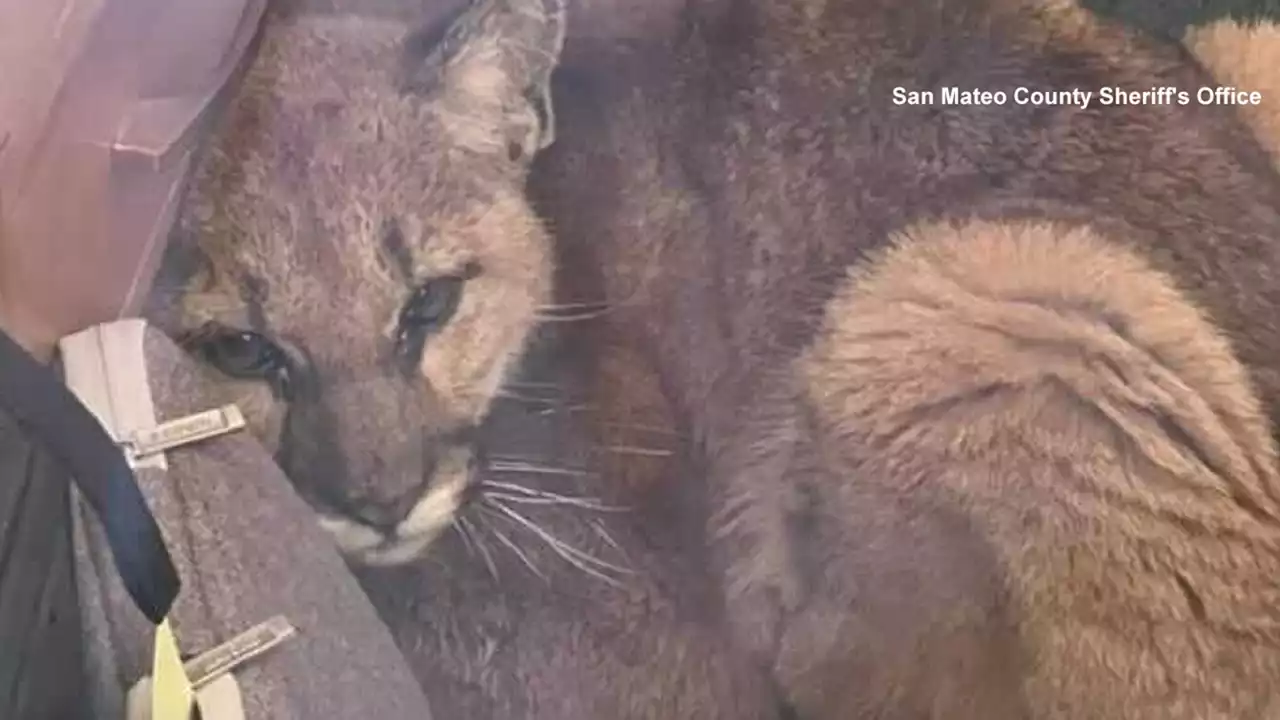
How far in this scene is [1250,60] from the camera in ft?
3.72

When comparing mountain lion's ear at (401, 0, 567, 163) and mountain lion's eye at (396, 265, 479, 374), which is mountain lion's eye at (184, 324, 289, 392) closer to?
mountain lion's eye at (396, 265, 479, 374)

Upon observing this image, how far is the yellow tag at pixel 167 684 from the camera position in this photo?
868 millimetres

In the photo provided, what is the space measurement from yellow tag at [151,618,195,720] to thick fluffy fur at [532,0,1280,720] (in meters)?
0.40

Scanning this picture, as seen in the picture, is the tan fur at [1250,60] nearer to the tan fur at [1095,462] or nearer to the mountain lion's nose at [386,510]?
the tan fur at [1095,462]

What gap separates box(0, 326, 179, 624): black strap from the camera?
0.82 metres

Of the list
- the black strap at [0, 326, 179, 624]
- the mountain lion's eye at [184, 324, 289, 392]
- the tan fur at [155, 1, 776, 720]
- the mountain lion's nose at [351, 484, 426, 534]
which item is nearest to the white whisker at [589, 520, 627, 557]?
the tan fur at [155, 1, 776, 720]

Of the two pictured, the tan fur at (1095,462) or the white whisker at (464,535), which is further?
the white whisker at (464,535)

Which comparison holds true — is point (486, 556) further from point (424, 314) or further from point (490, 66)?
point (490, 66)

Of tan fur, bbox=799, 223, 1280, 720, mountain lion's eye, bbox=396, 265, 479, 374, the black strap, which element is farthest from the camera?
mountain lion's eye, bbox=396, 265, 479, 374

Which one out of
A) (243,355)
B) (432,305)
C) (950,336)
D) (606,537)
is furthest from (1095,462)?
(243,355)

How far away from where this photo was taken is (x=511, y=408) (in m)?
1.13

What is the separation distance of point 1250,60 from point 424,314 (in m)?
0.61

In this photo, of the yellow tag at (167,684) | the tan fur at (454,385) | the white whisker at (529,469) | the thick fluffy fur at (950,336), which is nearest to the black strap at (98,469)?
the yellow tag at (167,684)

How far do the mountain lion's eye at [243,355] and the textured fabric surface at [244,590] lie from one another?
0.09 ft
